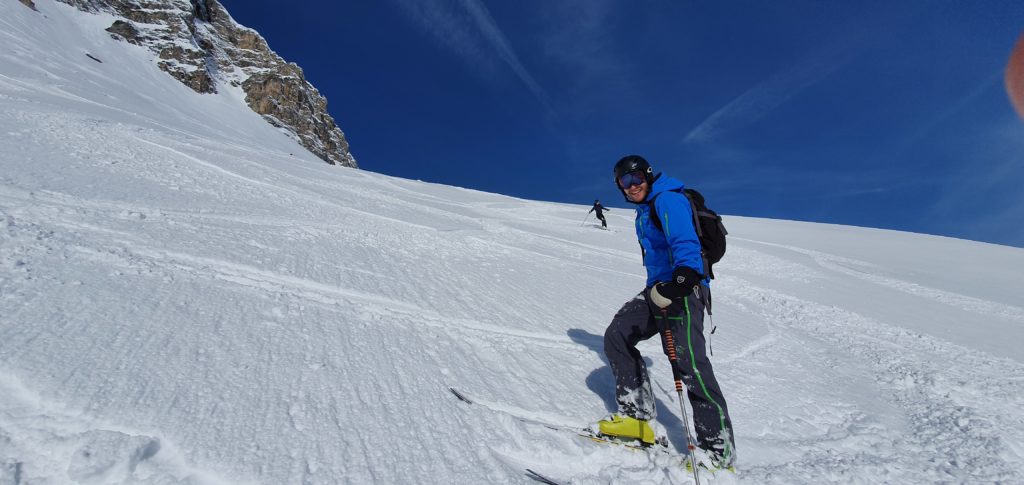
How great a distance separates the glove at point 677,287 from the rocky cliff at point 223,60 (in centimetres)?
7073

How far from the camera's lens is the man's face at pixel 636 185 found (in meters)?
3.26

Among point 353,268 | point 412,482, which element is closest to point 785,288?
point 353,268

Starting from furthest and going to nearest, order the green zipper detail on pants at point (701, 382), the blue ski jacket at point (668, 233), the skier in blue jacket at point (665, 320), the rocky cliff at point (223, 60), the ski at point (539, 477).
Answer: the rocky cliff at point (223, 60)
the blue ski jacket at point (668, 233)
the skier in blue jacket at point (665, 320)
the green zipper detail on pants at point (701, 382)
the ski at point (539, 477)

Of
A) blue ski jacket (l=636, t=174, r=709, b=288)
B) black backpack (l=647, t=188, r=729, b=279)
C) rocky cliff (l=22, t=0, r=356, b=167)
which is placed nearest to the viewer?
blue ski jacket (l=636, t=174, r=709, b=288)

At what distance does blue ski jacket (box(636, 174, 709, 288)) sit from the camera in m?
2.84

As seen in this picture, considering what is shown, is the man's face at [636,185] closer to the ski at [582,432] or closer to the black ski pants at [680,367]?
the black ski pants at [680,367]

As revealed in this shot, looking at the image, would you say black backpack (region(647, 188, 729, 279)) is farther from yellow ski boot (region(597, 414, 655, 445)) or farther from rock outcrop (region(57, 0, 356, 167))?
rock outcrop (region(57, 0, 356, 167))

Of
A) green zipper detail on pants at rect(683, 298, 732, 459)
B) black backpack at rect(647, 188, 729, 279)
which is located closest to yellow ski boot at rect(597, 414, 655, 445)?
green zipper detail on pants at rect(683, 298, 732, 459)

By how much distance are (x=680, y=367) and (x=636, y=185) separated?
52.1 inches

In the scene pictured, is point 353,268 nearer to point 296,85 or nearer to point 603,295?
point 603,295

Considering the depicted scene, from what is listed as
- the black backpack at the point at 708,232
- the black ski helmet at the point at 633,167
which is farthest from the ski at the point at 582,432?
the black ski helmet at the point at 633,167

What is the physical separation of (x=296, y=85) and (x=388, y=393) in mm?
100618

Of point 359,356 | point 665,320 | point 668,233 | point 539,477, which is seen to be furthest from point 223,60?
point 539,477

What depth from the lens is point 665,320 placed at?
2.97 metres
